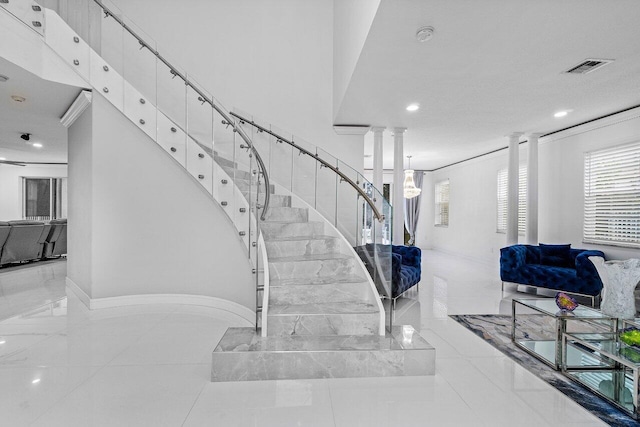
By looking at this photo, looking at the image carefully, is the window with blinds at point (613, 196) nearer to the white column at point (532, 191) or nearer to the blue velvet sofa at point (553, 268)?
the blue velvet sofa at point (553, 268)

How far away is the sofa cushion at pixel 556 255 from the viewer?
5559mm

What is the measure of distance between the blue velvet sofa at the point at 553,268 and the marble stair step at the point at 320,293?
3502mm

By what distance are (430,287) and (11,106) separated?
23.6 ft

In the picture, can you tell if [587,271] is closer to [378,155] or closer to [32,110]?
[378,155]

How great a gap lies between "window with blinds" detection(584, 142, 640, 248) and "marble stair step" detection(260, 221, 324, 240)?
486 centimetres

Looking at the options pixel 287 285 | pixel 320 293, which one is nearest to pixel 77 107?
pixel 287 285

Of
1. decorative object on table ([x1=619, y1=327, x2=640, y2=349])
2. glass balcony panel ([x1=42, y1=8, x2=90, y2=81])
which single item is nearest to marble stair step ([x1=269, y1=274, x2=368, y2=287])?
decorative object on table ([x1=619, y1=327, x2=640, y2=349])

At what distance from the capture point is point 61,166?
10891 mm

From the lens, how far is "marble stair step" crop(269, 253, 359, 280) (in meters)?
3.35

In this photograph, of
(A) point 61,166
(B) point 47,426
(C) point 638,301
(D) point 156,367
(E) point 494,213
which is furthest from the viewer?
(A) point 61,166

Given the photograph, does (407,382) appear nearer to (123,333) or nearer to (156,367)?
(156,367)

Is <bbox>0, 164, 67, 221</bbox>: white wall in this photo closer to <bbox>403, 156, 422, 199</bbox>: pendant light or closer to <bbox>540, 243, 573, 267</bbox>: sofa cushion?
<bbox>403, 156, 422, 199</bbox>: pendant light

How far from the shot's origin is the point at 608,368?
2607 millimetres

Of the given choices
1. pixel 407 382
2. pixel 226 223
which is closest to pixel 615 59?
pixel 407 382
